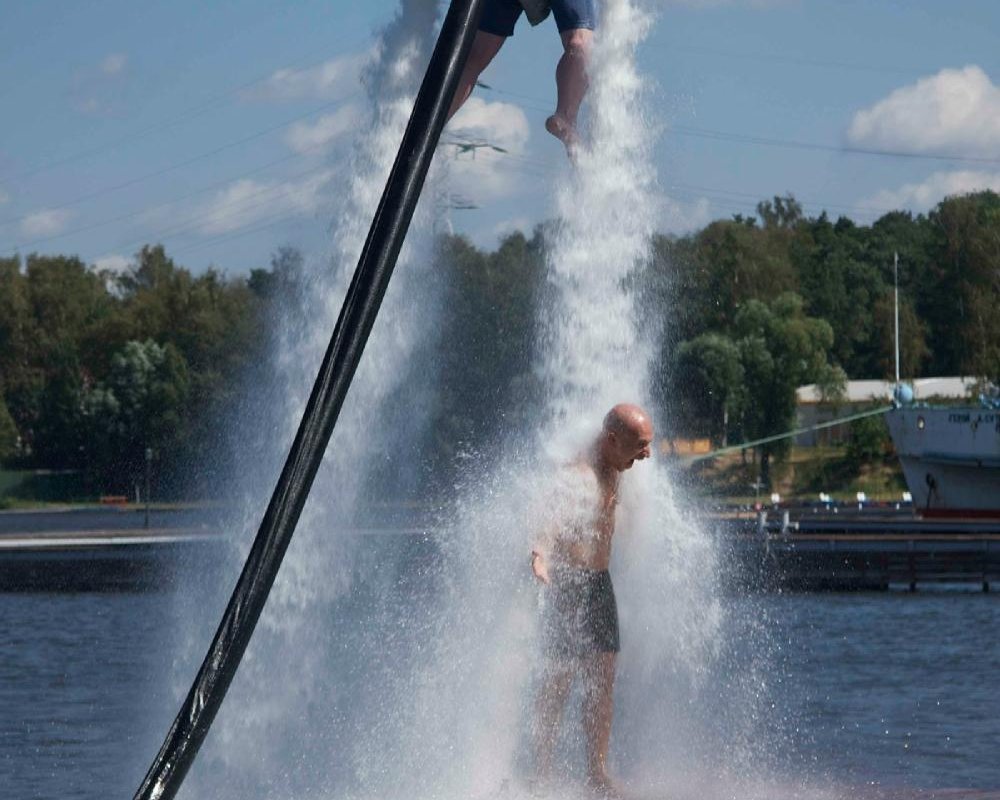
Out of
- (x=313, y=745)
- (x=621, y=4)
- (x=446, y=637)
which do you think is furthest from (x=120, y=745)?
(x=621, y=4)

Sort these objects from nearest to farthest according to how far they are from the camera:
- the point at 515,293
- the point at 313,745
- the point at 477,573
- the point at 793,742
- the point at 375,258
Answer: the point at 375,258
the point at 477,573
the point at 313,745
the point at 793,742
the point at 515,293

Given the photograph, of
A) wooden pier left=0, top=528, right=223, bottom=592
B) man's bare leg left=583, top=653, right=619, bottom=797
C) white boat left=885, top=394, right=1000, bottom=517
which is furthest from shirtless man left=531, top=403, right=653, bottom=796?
white boat left=885, top=394, right=1000, bottom=517

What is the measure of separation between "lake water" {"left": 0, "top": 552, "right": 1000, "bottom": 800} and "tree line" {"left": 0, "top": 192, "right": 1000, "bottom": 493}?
20.6 m

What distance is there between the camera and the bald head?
7.16 meters

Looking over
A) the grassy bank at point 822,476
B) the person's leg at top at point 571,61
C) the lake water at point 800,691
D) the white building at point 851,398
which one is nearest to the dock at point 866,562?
the lake water at point 800,691

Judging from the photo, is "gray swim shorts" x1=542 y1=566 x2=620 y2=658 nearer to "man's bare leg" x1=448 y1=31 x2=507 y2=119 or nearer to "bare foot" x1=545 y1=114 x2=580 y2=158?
"bare foot" x1=545 y1=114 x2=580 y2=158

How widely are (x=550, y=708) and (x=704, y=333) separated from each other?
5484 cm

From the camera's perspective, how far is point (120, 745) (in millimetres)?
10781

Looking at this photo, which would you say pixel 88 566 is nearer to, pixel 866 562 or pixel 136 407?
pixel 866 562

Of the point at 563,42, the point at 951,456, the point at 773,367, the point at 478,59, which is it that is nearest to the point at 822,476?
the point at 773,367

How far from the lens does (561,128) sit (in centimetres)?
730

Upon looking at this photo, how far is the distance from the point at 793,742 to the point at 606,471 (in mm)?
4031

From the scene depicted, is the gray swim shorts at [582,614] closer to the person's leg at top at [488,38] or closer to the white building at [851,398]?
the person's leg at top at [488,38]

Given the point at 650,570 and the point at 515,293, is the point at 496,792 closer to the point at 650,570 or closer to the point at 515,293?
the point at 650,570
